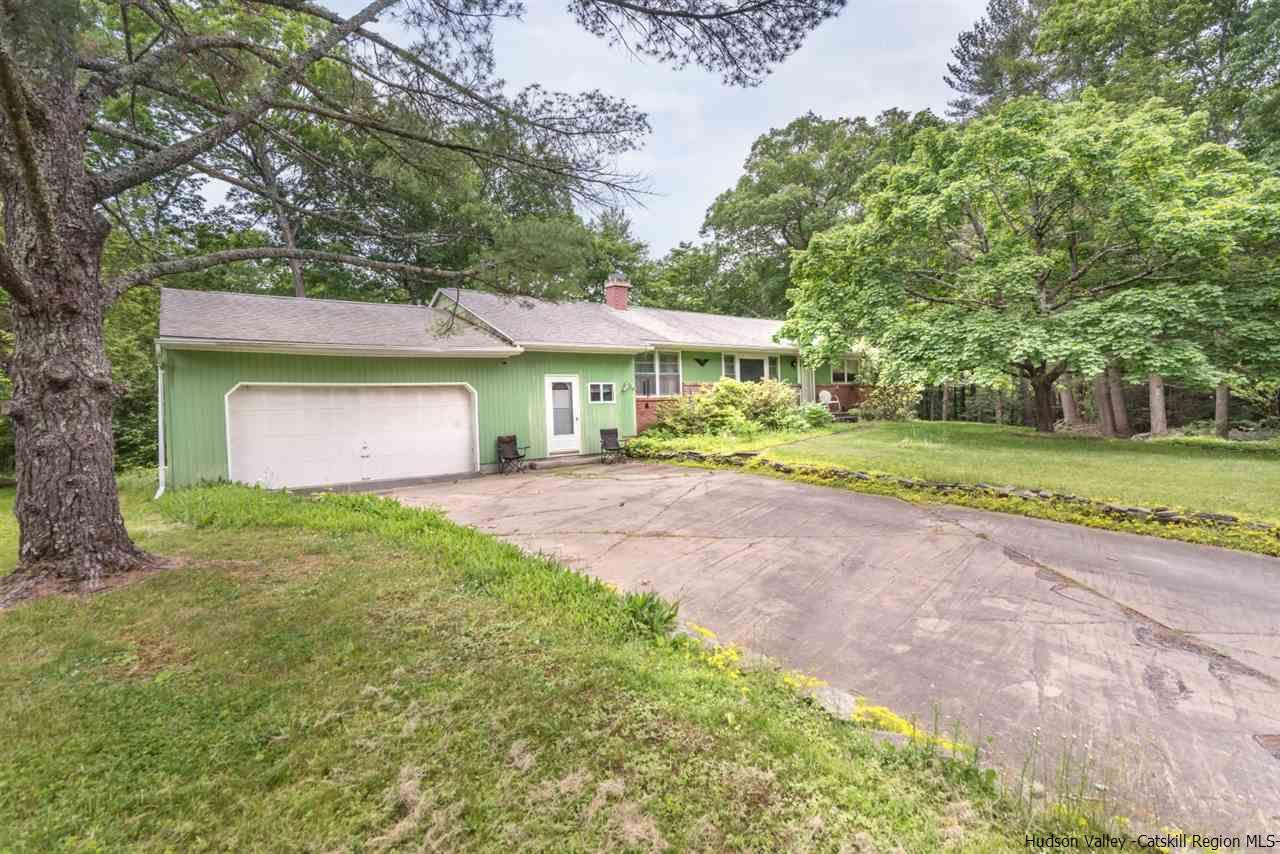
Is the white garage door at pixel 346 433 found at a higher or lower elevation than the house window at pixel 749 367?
lower

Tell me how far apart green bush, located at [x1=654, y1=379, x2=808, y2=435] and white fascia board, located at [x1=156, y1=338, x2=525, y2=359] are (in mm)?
4537

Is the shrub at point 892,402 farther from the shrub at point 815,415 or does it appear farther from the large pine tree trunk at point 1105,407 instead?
the large pine tree trunk at point 1105,407

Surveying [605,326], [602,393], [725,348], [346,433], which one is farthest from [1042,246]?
[346,433]

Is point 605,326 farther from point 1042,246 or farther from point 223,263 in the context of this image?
point 1042,246

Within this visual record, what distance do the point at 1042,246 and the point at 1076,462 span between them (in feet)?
18.8

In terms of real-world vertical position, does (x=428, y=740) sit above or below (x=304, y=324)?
below

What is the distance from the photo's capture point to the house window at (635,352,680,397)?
15.1 m

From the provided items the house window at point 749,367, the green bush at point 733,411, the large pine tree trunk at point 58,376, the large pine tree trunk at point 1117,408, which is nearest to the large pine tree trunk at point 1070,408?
the large pine tree trunk at point 1117,408

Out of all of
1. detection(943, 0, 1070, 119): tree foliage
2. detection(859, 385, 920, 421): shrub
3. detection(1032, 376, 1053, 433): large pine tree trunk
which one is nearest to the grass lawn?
detection(1032, 376, 1053, 433): large pine tree trunk

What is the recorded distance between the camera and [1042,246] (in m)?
11.7

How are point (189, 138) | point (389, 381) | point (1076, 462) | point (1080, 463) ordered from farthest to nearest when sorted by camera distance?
point (389, 381), point (1076, 462), point (1080, 463), point (189, 138)

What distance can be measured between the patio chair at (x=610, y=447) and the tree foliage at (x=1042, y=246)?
512 centimetres

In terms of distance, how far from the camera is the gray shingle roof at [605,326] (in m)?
12.1

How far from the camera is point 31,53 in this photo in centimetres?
276
